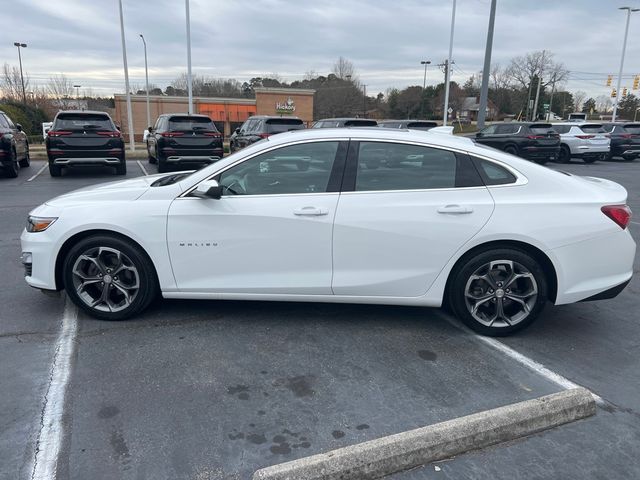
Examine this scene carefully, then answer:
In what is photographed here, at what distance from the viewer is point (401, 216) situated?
383 centimetres

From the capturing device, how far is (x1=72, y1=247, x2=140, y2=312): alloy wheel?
4.04 m

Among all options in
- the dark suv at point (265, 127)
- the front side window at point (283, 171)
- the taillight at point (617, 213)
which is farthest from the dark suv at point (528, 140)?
the front side window at point (283, 171)

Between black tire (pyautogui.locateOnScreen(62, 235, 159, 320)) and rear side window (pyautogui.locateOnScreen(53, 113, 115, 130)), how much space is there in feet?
34.8

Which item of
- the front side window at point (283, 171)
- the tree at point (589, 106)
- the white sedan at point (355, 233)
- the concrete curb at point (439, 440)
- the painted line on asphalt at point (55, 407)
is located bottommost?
the painted line on asphalt at point (55, 407)

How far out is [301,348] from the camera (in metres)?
3.78

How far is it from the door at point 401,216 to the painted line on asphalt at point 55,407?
1982 mm

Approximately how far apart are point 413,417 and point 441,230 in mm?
1454

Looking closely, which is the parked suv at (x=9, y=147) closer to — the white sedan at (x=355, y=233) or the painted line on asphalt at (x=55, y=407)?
the white sedan at (x=355, y=233)

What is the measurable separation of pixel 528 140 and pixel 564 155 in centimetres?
399

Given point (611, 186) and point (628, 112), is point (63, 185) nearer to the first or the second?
point (611, 186)

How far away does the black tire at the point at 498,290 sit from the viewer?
3.86 metres

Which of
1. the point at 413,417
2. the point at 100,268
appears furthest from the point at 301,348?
the point at 100,268

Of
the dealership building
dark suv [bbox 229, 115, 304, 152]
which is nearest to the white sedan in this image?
dark suv [bbox 229, 115, 304, 152]

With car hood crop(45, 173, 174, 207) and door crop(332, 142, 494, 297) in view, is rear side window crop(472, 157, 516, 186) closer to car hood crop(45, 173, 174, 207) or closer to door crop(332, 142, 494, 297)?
door crop(332, 142, 494, 297)
